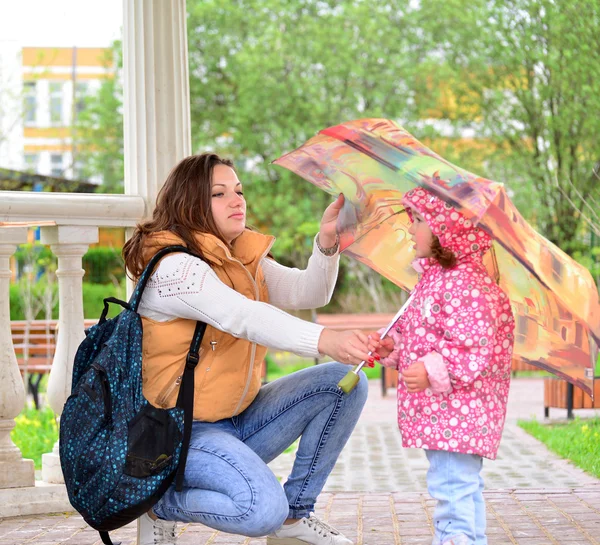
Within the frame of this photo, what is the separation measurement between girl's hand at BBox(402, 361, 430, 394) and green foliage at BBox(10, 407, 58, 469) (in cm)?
437

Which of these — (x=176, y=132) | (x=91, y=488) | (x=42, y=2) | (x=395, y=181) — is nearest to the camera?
(x=91, y=488)

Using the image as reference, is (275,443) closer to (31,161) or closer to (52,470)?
(52,470)

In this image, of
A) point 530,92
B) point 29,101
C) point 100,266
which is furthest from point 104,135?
point 530,92

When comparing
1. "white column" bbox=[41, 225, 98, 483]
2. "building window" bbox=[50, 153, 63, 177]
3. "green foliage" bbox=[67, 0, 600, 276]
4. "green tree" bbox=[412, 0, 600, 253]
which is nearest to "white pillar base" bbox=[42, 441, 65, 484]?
"white column" bbox=[41, 225, 98, 483]

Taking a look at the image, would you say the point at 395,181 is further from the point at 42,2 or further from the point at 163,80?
the point at 42,2

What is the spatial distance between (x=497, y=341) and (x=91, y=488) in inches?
49.0

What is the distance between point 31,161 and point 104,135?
3431 millimetres

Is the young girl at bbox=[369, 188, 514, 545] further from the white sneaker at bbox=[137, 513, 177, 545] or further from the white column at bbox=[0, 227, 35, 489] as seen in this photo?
the white column at bbox=[0, 227, 35, 489]

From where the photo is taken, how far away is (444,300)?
2750mm

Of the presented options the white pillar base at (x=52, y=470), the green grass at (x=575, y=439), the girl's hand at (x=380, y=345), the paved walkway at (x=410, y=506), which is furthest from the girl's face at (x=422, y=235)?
the green grass at (x=575, y=439)

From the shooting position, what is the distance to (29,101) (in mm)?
19359

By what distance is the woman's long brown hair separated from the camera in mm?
2932

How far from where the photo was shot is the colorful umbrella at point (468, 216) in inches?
96.5

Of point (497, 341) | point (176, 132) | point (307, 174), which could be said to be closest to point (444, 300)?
point (497, 341)
